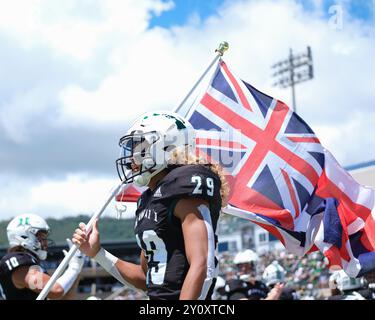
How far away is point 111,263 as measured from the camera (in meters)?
3.95

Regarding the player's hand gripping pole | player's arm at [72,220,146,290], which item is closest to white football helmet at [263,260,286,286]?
the player's hand gripping pole

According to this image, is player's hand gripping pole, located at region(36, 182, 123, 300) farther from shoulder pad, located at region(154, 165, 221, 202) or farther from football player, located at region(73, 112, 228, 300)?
shoulder pad, located at region(154, 165, 221, 202)

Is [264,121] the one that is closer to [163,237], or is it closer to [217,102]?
[217,102]

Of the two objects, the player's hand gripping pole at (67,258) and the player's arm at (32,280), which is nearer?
the player's hand gripping pole at (67,258)

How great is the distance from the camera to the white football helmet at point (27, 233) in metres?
5.41

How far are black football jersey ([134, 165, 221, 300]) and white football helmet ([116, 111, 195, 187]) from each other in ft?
0.50

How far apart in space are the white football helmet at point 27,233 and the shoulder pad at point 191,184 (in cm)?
235

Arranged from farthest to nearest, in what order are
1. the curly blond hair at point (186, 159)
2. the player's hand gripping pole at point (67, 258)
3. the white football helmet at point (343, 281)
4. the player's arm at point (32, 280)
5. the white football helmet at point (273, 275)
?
the white football helmet at point (273, 275) → the white football helmet at point (343, 281) → the player's arm at point (32, 280) → the player's hand gripping pole at point (67, 258) → the curly blond hair at point (186, 159)

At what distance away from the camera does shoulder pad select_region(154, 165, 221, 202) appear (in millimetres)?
3209

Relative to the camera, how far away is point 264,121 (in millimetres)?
6449

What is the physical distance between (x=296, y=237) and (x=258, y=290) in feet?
8.43

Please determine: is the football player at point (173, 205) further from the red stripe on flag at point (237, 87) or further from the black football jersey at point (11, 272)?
the red stripe on flag at point (237, 87)

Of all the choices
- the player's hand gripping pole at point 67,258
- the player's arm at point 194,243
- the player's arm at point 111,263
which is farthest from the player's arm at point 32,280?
the player's arm at point 194,243

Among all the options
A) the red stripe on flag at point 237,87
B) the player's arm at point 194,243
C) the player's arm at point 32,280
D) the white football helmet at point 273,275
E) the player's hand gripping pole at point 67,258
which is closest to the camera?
the player's arm at point 194,243
